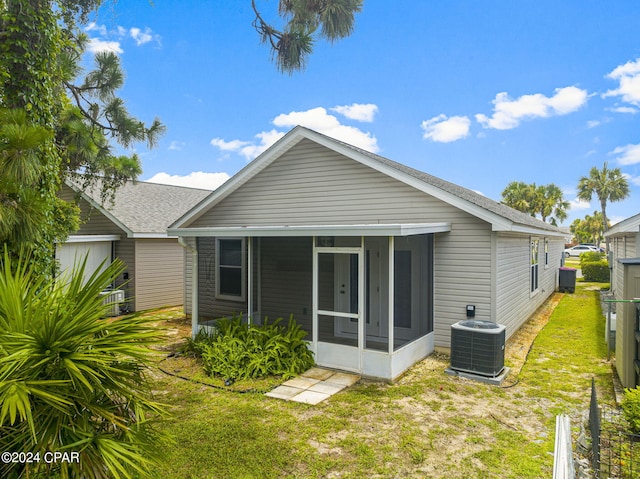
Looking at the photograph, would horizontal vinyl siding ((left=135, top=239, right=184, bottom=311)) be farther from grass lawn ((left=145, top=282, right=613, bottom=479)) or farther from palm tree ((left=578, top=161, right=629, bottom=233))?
palm tree ((left=578, top=161, right=629, bottom=233))

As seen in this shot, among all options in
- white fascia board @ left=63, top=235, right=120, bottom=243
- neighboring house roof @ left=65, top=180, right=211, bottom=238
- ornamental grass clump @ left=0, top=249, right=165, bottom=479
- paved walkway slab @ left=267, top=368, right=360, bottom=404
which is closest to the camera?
ornamental grass clump @ left=0, top=249, right=165, bottom=479

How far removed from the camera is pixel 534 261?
41.3 ft

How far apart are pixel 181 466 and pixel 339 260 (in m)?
5.07

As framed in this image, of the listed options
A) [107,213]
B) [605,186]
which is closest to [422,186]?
[107,213]

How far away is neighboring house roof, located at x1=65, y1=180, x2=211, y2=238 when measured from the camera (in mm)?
12750

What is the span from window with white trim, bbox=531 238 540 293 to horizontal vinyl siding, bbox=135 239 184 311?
11.6 meters

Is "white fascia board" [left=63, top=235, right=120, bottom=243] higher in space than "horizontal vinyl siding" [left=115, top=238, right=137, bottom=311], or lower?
higher

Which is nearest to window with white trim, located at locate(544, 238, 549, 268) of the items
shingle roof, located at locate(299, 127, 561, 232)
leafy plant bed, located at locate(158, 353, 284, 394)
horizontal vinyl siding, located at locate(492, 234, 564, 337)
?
horizontal vinyl siding, located at locate(492, 234, 564, 337)

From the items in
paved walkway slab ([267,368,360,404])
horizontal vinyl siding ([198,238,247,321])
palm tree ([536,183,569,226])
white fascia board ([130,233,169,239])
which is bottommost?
paved walkway slab ([267,368,360,404])

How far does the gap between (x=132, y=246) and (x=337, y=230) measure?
8.88m

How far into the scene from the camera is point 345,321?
793 centimetres

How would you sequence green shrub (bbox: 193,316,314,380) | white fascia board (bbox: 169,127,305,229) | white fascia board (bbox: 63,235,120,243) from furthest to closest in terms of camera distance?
white fascia board (bbox: 63,235,120,243) → white fascia board (bbox: 169,127,305,229) → green shrub (bbox: 193,316,314,380)

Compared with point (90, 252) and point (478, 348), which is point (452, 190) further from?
point (90, 252)

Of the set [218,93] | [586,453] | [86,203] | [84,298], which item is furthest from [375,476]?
[218,93]
